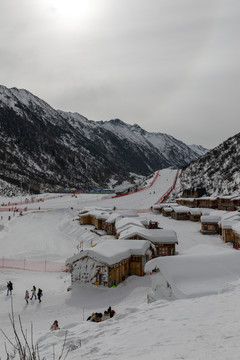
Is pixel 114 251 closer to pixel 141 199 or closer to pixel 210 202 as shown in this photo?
pixel 210 202

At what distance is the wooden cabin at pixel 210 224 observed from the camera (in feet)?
123

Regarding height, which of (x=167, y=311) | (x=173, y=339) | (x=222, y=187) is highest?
(x=222, y=187)

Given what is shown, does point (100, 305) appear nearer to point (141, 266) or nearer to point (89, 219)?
point (141, 266)

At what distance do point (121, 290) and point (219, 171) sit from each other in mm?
66529

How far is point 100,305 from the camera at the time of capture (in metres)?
16.4

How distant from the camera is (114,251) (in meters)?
20.5

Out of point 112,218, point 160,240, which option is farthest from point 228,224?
point 112,218

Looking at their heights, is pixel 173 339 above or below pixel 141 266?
above

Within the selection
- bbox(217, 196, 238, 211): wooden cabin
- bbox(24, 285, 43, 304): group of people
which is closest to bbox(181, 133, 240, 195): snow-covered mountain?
bbox(217, 196, 238, 211): wooden cabin

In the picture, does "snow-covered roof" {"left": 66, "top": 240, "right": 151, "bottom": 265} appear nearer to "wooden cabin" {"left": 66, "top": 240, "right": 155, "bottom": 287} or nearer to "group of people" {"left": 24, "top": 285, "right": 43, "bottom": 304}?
"wooden cabin" {"left": 66, "top": 240, "right": 155, "bottom": 287}

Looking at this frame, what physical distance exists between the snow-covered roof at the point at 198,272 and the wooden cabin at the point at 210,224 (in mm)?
22059

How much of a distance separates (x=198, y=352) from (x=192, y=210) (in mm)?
43227

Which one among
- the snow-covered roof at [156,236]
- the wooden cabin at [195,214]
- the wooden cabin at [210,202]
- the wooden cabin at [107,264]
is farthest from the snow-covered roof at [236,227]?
the wooden cabin at [210,202]

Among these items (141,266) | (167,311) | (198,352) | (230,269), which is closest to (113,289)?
(141,266)
